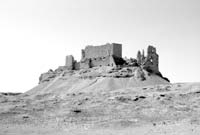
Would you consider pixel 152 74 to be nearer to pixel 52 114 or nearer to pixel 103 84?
pixel 103 84

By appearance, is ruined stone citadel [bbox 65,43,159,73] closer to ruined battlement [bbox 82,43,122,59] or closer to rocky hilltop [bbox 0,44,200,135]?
ruined battlement [bbox 82,43,122,59]

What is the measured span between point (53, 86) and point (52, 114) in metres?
47.1

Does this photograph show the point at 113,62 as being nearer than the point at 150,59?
Yes

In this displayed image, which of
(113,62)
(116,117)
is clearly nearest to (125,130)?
(116,117)

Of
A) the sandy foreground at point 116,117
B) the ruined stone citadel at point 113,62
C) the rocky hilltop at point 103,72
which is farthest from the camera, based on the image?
the ruined stone citadel at point 113,62

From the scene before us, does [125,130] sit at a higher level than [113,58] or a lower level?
lower

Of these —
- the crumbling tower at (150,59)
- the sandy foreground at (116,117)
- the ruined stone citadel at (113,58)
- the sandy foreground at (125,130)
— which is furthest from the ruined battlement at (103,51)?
the sandy foreground at (125,130)

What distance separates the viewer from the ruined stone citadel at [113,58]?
80625 millimetres

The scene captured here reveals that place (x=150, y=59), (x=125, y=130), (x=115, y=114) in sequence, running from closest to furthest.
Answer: (x=125, y=130), (x=115, y=114), (x=150, y=59)

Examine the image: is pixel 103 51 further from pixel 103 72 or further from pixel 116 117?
pixel 116 117

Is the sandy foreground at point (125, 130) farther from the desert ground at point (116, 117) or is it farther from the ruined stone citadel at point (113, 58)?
the ruined stone citadel at point (113, 58)

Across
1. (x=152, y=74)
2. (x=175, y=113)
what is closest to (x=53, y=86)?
(x=152, y=74)

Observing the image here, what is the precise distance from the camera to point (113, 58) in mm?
80688

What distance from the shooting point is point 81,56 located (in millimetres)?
90625
